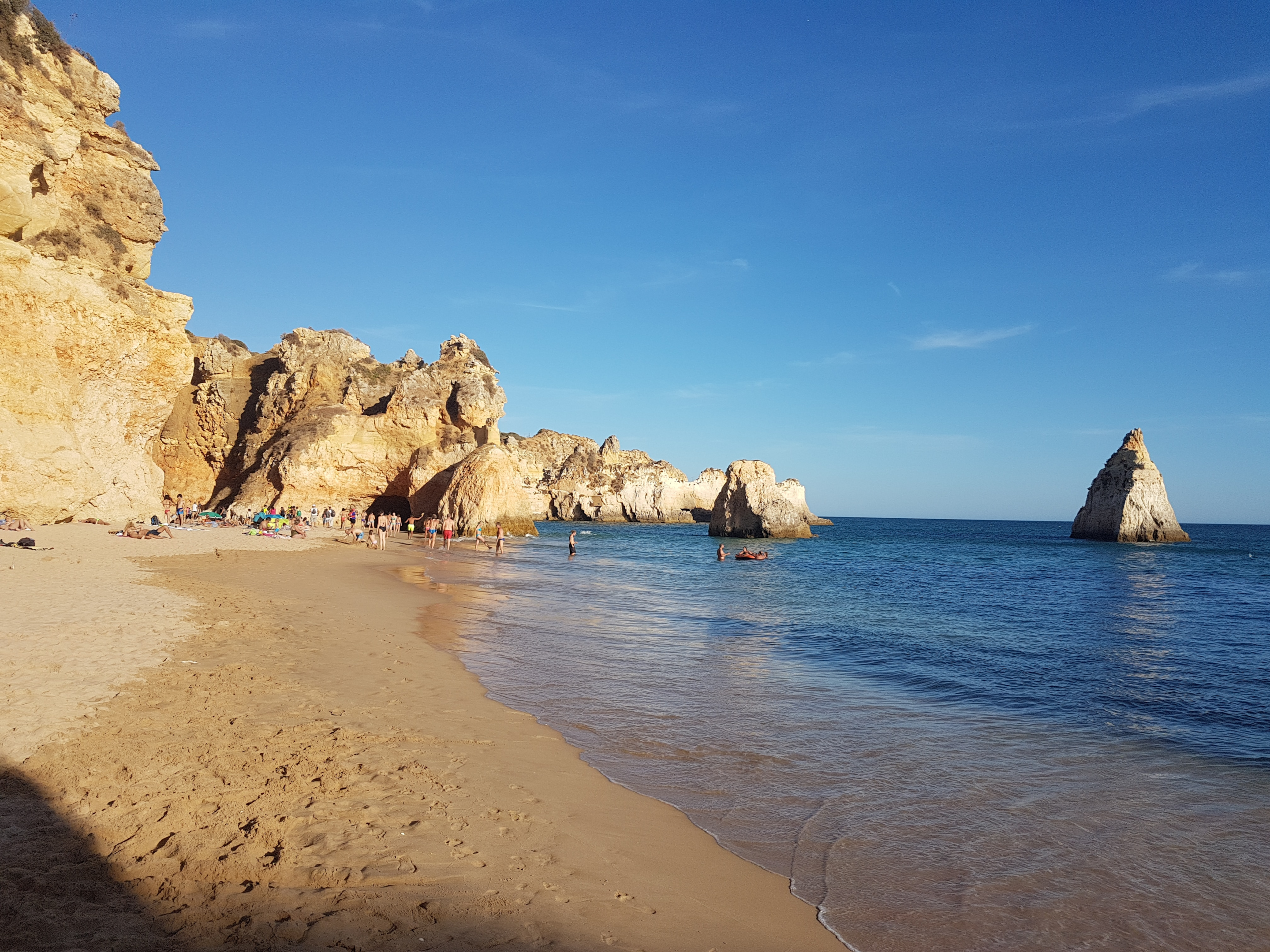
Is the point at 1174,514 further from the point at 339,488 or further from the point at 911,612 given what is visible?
the point at 339,488

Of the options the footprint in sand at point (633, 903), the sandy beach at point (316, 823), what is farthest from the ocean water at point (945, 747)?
the footprint in sand at point (633, 903)

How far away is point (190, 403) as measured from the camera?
44125 mm

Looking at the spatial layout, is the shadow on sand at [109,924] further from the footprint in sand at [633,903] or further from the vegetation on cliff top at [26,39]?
the vegetation on cliff top at [26,39]

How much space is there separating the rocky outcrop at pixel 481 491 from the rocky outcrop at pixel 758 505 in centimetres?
2054

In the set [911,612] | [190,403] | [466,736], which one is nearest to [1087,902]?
[466,736]

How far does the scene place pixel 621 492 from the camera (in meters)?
88.2

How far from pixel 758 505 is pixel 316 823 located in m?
53.7

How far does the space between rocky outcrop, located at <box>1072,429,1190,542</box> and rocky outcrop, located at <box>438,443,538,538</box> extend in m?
44.5

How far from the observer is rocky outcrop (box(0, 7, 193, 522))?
20062mm

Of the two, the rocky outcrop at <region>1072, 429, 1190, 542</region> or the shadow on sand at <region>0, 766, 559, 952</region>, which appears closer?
the shadow on sand at <region>0, 766, 559, 952</region>

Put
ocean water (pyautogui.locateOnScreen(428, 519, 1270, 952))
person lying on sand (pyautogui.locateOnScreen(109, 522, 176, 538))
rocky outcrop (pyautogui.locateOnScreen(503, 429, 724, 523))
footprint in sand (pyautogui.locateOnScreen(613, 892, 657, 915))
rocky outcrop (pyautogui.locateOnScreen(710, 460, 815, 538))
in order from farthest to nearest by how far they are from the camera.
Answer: rocky outcrop (pyautogui.locateOnScreen(503, 429, 724, 523))
rocky outcrop (pyautogui.locateOnScreen(710, 460, 815, 538))
person lying on sand (pyautogui.locateOnScreen(109, 522, 176, 538))
ocean water (pyautogui.locateOnScreen(428, 519, 1270, 952))
footprint in sand (pyautogui.locateOnScreen(613, 892, 657, 915))

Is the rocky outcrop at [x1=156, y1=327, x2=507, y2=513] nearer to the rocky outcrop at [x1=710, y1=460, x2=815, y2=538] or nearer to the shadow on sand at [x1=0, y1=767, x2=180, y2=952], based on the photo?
the rocky outcrop at [x1=710, y1=460, x2=815, y2=538]

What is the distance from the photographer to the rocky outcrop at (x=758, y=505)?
5606cm

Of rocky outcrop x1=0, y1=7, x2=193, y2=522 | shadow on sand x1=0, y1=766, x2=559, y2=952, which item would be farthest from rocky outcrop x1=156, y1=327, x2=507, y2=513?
shadow on sand x1=0, y1=766, x2=559, y2=952
